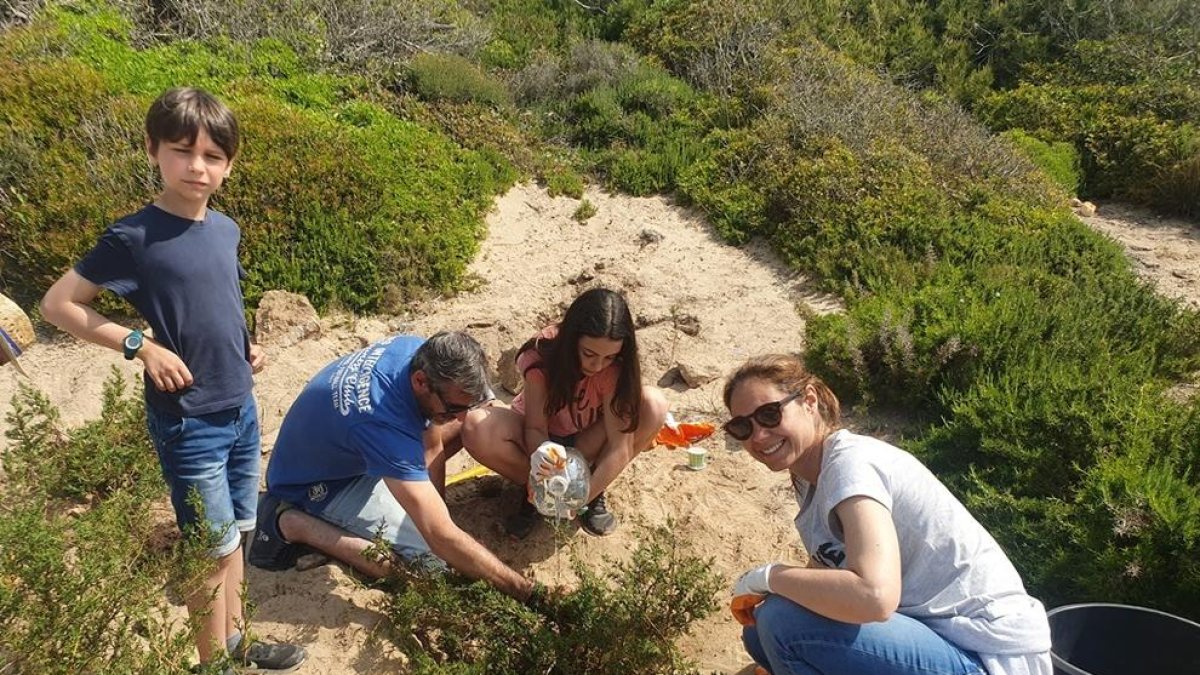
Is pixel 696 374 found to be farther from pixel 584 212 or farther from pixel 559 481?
pixel 584 212

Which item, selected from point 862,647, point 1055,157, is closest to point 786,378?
point 862,647

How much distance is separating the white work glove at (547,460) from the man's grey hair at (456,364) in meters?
0.57

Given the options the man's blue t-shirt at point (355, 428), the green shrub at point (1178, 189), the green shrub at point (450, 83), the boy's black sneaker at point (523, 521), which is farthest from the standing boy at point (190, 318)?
the green shrub at point (1178, 189)

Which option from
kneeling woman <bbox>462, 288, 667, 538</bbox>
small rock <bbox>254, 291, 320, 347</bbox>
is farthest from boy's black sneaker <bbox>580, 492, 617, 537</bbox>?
small rock <bbox>254, 291, 320, 347</bbox>

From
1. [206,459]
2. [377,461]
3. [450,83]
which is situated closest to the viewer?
[206,459]

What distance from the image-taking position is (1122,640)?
271 centimetres

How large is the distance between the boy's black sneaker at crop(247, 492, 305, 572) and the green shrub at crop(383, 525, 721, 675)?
27.1 inches

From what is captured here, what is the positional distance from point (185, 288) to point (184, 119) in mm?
463

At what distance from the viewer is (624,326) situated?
10.4ft

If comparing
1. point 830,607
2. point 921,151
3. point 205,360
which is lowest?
point 921,151

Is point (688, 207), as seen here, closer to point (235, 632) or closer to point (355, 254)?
point (355, 254)

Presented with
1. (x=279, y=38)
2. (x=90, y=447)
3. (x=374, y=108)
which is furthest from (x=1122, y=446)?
(x=279, y=38)

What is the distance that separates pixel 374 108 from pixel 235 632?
5630 mm

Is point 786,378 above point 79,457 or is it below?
above
